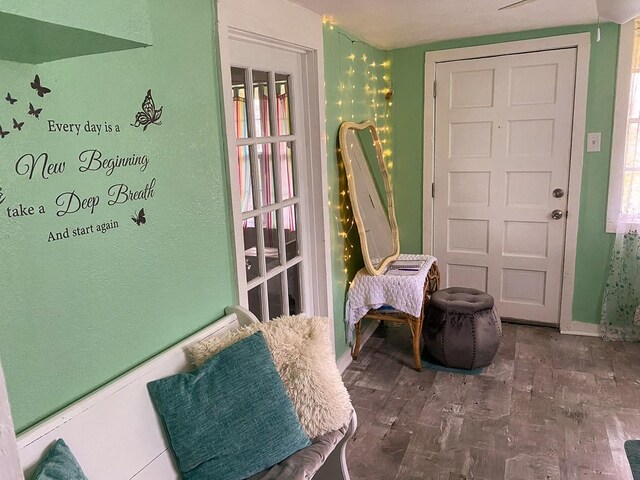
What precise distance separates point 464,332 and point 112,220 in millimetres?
2274

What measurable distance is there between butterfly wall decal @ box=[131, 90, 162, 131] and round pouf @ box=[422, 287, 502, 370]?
85.5 inches

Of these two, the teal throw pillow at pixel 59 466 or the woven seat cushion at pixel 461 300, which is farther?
the woven seat cushion at pixel 461 300

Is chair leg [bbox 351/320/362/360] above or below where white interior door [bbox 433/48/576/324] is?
Result: below

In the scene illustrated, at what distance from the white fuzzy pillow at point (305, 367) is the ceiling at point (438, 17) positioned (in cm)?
162

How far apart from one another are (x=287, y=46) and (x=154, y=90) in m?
1.09


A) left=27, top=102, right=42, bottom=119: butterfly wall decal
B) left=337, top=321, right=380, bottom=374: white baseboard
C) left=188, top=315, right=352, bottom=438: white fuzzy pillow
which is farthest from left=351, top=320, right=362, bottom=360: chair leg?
left=27, top=102, right=42, bottom=119: butterfly wall decal

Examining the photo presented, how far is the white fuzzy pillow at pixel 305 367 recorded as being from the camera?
1776 millimetres

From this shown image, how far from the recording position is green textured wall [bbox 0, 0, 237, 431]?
50.7 inches

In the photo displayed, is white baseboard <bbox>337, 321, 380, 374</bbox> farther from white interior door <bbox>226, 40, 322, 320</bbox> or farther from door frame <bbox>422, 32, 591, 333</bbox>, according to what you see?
door frame <bbox>422, 32, 591, 333</bbox>

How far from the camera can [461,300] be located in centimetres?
331

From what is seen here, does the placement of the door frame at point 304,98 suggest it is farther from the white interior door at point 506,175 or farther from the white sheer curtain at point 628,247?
the white sheer curtain at point 628,247

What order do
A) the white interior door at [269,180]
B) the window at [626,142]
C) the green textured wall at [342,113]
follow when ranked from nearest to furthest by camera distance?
the white interior door at [269,180]
the green textured wall at [342,113]
the window at [626,142]

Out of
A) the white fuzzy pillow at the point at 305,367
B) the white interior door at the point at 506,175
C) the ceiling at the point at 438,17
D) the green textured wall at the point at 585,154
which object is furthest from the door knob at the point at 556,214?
the white fuzzy pillow at the point at 305,367

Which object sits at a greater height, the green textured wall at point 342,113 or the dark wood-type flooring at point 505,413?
the green textured wall at point 342,113
